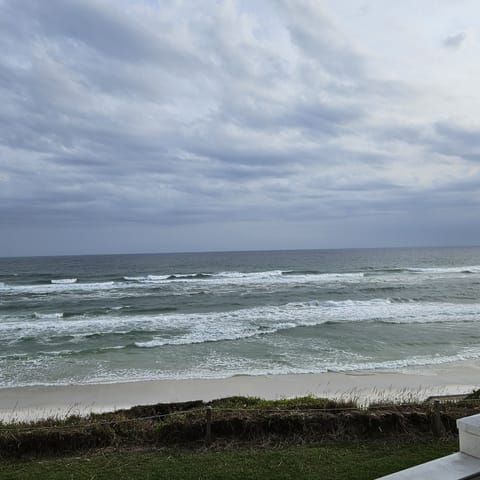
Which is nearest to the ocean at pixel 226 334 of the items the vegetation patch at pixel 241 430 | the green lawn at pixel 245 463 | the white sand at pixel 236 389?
the white sand at pixel 236 389

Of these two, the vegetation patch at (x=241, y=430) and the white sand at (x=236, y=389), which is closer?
the vegetation patch at (x=241, y=430)

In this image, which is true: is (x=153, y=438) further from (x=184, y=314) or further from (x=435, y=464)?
(x=184, y=314)

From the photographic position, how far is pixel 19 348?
18000 millimetres

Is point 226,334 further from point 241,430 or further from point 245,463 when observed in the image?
point 245,463

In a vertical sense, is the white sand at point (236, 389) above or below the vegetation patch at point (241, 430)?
below

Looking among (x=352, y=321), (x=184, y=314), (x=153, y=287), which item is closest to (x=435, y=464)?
(x=352, y=321)

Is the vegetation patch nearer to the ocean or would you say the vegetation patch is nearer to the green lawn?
the green lawn

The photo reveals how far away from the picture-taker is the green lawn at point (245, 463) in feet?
18.0

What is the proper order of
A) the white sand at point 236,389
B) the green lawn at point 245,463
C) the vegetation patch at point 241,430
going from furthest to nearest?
the white sand at point 236,389, the vegetation patch at point 241,430, the green lawn at point 245,463

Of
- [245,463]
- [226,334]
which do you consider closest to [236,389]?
[245,463]

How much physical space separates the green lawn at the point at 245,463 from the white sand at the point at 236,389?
4.44 m

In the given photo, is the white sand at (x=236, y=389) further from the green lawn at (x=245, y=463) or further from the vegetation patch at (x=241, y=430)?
the green lawn at (x=245, y=463)

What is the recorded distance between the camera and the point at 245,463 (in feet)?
19.3

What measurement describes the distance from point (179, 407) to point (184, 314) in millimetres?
17781
